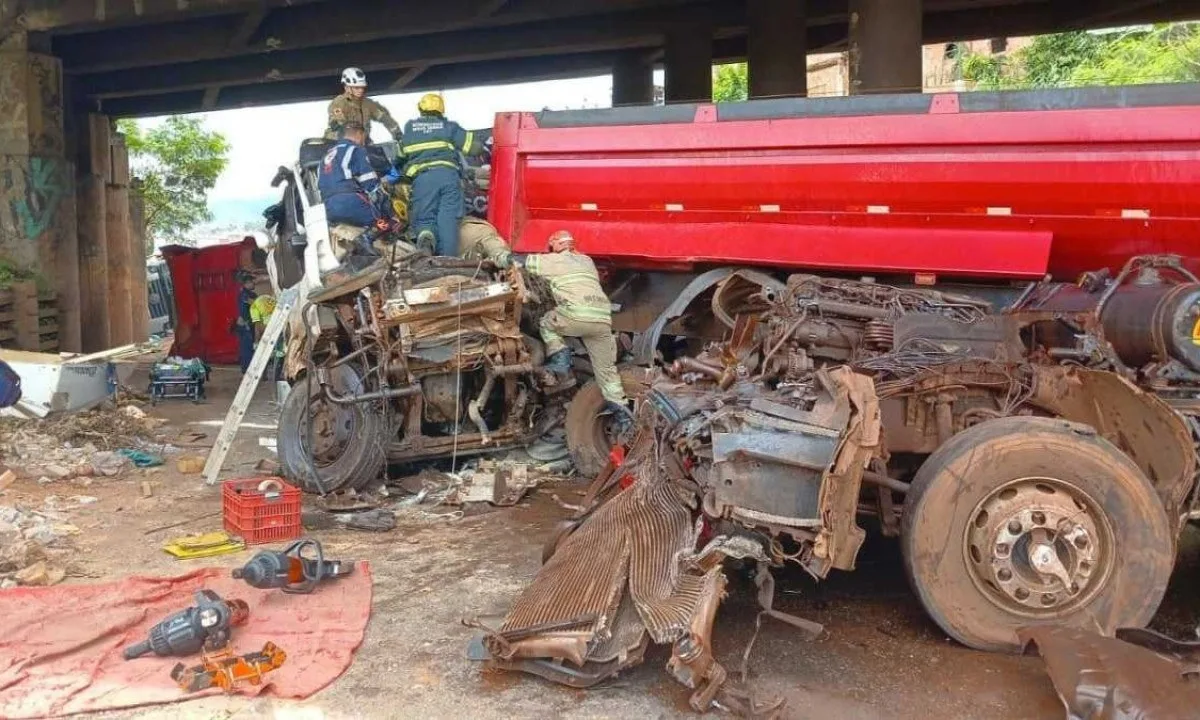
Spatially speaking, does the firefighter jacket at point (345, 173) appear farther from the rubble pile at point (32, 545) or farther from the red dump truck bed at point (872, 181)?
the rubble pile at point (32, 545)

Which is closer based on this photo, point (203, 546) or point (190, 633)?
point (190, 633)

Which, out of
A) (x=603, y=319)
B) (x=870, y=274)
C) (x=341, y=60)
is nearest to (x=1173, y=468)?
(x=870, y=274)

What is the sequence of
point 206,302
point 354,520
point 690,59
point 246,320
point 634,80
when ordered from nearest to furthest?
point 354,520, point 246,320, point 206,302, point 690,59, point 634,80

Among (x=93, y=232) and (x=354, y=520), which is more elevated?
(x=93, y=232)

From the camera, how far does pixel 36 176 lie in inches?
508

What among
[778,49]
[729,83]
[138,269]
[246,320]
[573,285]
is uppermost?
[729,83]

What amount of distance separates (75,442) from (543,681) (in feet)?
19.1

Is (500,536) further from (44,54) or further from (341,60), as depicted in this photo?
(341,60)

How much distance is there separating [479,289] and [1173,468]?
12.5 feet

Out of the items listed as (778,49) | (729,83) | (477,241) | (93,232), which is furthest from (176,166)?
Result: (477,241)

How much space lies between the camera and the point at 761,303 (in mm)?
6371

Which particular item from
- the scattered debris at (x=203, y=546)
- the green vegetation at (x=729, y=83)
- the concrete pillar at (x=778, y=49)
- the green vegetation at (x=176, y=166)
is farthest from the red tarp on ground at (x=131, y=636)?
the green vegetation at (x=176, y=166)

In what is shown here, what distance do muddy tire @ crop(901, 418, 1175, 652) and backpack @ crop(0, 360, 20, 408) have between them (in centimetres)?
614

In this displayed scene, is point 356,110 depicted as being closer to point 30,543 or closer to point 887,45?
point 30,543
